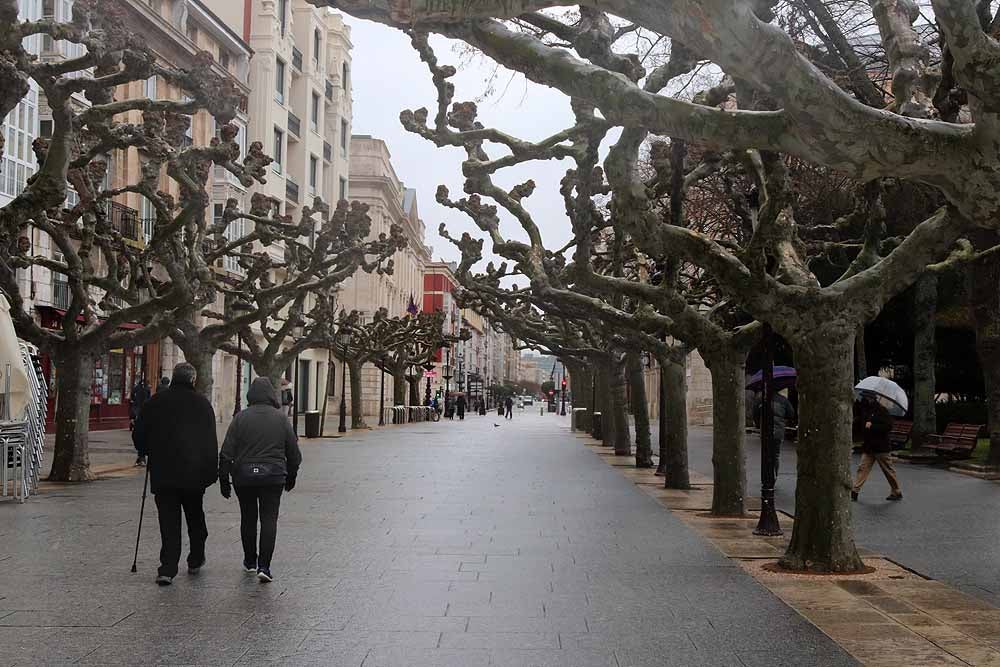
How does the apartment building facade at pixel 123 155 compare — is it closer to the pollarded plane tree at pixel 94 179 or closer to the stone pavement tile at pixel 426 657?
the pollarded plane tree at pixel 94 179

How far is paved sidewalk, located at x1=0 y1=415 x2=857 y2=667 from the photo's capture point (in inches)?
260

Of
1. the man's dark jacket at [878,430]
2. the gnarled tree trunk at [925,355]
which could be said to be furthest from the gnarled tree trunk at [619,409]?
the man's dark jacket at [878,430]

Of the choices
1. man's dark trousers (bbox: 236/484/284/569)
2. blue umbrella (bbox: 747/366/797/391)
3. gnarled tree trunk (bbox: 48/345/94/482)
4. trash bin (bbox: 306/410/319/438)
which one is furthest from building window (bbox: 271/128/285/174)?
man's dark trousers (bbox: 236/484/284/569)

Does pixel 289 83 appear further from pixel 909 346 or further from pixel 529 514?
pixel 529 514

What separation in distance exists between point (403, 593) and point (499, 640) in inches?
66.9

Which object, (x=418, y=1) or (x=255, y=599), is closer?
(x=418, y=1)

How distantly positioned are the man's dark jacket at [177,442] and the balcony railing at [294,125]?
154ft

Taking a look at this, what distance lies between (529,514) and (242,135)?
36.4 metres

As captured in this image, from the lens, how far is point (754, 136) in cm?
672

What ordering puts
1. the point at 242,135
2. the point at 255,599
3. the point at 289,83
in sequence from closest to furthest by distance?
the point at 255,599 → the point at 242,135 → the point at 289,83

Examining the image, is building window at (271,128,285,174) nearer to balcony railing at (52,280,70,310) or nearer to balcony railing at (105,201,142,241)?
balcony railing at (105,201,142,241)

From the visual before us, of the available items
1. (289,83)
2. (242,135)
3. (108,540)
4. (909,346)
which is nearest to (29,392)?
(108,540)

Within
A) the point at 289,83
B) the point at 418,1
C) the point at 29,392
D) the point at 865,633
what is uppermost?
the point at 289,83

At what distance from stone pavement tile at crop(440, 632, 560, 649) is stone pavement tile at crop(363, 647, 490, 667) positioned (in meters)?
0.16
